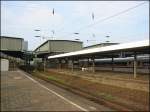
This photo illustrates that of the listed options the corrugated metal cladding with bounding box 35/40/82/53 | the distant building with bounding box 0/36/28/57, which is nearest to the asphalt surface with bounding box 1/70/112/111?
the distant building with bounding box 0/36/28/57

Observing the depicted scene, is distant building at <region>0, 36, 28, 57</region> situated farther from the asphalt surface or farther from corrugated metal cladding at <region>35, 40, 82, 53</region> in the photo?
the asphalt surface

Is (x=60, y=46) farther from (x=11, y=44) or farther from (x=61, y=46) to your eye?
(x=11, y=44)

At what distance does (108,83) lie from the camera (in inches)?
1014

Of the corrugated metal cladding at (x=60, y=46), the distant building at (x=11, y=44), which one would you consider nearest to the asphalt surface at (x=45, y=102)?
the distant building at (x=11, y=44)

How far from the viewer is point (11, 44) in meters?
86.8

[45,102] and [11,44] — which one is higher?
[11,44]

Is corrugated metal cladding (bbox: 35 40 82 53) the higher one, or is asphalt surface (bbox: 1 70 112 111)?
corrugated metal cladding (bbox: 35 40 82 53)

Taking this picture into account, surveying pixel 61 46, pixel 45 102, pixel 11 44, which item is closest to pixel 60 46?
pixel 61 46

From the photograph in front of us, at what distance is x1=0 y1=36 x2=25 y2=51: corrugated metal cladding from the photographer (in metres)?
86.1

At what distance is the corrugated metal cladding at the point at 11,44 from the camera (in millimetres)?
86062

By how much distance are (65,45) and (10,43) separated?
18589 millimetres

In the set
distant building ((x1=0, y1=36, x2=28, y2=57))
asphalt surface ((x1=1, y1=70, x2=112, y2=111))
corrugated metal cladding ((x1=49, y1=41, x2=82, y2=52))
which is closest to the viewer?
asphalt surface ((x1=1, y1=70, x2=112, y2=111))

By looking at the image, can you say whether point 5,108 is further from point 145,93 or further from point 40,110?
point 145,93

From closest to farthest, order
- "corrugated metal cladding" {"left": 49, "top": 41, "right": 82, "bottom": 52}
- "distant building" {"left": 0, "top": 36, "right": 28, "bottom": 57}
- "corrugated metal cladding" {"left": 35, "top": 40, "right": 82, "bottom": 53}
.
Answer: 1. "distant building" {"left": 0, "top": 36, "right": 28, "bottom": 57}
2. "corrugated metal cladding" {"left": 35, "top": 40, "right": 82, "bottom": 53}
3. "corrugated metal cladding" {"left": 49, "top": 41, "right": 82, "bottom": 52}
